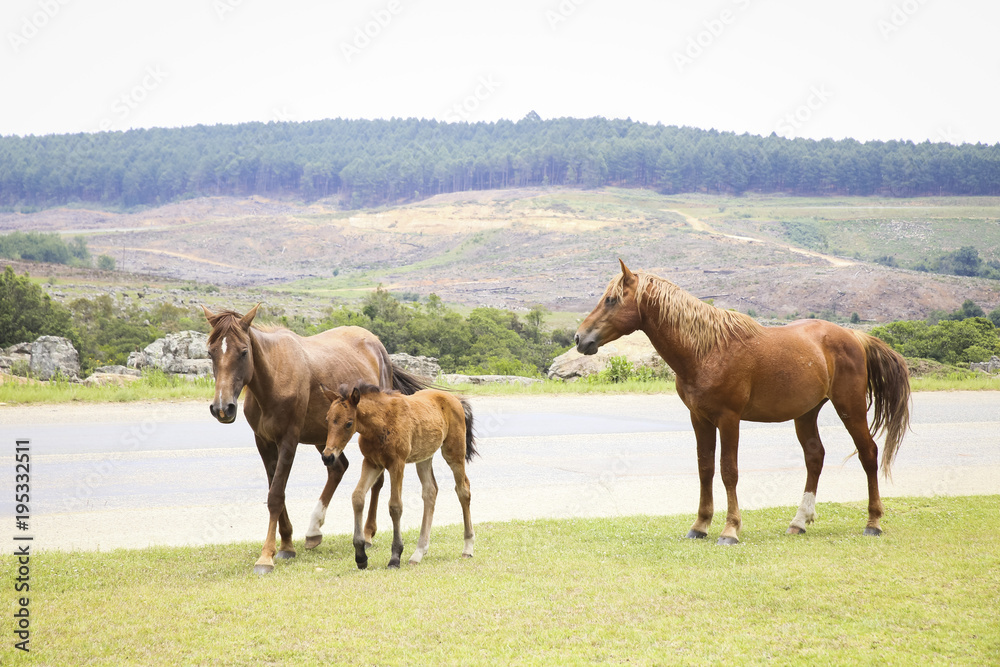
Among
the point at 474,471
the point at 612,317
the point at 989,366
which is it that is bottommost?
the point at 989,366

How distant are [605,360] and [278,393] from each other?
2033 centimetres

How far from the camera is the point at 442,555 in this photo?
700 cm

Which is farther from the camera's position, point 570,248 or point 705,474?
point 570,248

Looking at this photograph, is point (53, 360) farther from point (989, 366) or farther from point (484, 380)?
point (989, 366)

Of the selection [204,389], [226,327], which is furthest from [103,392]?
[226,327]

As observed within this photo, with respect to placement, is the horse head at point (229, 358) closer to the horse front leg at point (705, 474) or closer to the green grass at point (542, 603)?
the green grass at point (542, 603)

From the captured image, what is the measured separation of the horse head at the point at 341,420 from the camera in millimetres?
6159

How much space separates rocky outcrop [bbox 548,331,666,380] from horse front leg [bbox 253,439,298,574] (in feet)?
63.2

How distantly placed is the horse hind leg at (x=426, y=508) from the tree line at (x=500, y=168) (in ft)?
469

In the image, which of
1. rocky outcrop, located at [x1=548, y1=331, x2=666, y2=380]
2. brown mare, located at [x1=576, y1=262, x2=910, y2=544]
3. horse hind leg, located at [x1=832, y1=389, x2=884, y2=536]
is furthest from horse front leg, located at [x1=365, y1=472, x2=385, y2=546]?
rocky outcrop, located at [x1=548, y1=331, x2=666, y2=380]

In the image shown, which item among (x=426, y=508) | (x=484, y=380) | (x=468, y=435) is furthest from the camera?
(x=484, y=380)

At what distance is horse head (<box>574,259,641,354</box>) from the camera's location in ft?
24.5

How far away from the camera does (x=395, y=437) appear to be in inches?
252

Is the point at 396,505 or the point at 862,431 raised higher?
the point at 862,431
